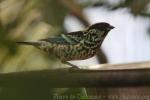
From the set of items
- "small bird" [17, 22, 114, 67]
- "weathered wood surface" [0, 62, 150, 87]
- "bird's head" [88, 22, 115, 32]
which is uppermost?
"bird's head" [88, 22, 115, 32]

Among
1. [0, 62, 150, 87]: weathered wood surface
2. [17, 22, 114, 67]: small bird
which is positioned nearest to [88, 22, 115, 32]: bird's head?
[17, 22, 114, 67]: small bird

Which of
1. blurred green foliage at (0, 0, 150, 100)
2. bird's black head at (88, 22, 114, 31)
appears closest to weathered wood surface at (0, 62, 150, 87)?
blurred green foliage at (0, 0, 150, 100)

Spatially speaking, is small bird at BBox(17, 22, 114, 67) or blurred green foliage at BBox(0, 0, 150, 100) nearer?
blurred green foliage at BBox(0, 0, 150, 100)

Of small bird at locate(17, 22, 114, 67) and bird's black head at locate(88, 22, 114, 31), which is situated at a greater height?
bird's black head at locate(88, 22, 114, 31)

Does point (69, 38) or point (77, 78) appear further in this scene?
point (69, 38)

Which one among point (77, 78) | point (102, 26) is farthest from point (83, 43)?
point (77, 78)

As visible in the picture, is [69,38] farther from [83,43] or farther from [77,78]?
[77,78]

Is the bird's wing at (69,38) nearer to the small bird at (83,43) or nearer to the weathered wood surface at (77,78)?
the small bird at (83,43)

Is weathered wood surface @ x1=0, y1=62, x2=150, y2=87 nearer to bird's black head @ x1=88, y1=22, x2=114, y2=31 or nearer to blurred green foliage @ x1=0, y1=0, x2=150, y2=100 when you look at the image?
blurred green foliage @ x1=0, y1=0, x2=150, y2=100
